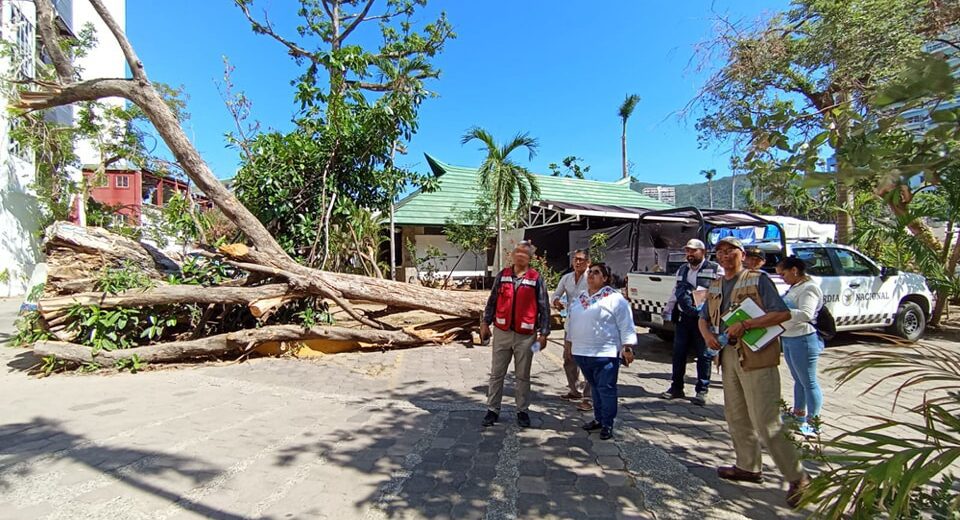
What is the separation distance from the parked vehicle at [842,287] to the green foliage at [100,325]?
7.23 m

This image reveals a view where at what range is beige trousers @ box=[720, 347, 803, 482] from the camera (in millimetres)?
2836

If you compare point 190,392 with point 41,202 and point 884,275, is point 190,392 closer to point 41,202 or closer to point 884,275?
point 884,275

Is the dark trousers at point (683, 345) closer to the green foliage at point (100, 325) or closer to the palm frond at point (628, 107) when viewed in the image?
the green foliage at point (100, 325)

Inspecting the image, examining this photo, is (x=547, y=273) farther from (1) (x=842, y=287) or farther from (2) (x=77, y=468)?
(2) (x=77, y=468)

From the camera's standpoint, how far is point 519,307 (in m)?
4.19

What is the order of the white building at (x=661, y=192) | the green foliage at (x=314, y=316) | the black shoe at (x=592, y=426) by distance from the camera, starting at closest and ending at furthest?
the black shoe at (x=592, y=426), the green foliage at (x=314, y=316), the white building at (x=661, y=192)

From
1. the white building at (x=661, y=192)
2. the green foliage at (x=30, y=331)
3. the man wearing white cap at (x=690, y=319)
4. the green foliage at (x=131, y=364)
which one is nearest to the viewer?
the man wearing white cap at (x=690, y=319)

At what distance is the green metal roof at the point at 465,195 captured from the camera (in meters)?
16.4

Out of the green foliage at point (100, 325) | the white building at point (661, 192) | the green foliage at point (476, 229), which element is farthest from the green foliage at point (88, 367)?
the white building at point (661, 192)

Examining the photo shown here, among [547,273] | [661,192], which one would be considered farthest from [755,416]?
[661,192]

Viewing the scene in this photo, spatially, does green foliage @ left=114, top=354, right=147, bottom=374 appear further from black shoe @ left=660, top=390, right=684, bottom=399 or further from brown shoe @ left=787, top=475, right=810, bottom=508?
brown shoe @ left=787, top=475, right=810, bottom=508

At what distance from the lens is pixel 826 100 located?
24.7 feet

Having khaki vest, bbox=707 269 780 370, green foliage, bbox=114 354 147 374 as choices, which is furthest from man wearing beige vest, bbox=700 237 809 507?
green foliage, bbox=114 354 147 374

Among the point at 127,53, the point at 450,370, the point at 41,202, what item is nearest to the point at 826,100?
the point at 450,370
